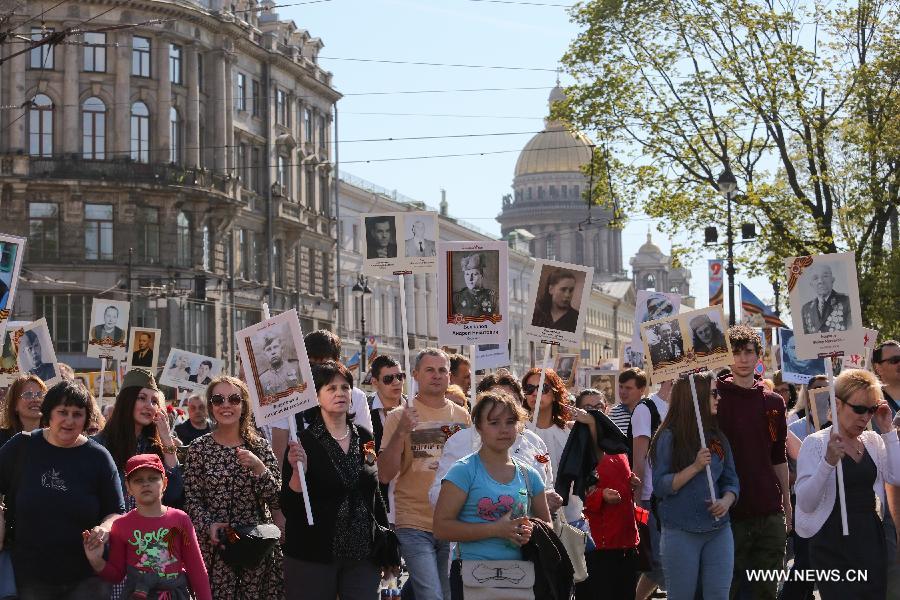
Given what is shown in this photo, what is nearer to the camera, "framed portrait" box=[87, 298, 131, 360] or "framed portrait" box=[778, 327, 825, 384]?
"framed portrait" box=[778, 327, 825, 384]

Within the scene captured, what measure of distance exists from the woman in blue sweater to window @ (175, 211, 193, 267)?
143 ft

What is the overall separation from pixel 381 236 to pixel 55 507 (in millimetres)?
3971

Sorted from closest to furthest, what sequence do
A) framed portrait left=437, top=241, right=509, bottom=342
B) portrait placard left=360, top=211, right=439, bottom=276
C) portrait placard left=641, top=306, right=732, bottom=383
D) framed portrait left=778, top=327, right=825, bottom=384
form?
portrait placard left=641, top=306, right=732, bottom=383
framed portrait left=437, top=241, right=509, bottom=342
portrait placard left=360, top=211, right=439, bottom=276
framed portrait left=778, top=327, right=825, bottom=384

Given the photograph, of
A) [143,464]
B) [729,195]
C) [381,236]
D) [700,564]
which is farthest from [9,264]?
[729,195]

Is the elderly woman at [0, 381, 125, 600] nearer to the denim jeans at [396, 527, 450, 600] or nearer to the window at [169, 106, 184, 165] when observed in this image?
the denim jeans at [396, 527, 450, 600]

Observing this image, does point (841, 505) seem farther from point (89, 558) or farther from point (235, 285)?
point (235, 285)

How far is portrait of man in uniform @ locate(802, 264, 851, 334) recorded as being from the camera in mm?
10766

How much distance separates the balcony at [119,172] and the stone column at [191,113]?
29.6 inches

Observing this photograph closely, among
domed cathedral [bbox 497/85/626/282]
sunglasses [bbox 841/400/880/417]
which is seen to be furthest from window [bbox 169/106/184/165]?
domed cathedral [bbox 497/85/626/282]

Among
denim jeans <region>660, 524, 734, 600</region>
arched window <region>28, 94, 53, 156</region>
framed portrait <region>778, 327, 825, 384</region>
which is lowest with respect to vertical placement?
denim jeans <region>660, 524, 734, 600</region>

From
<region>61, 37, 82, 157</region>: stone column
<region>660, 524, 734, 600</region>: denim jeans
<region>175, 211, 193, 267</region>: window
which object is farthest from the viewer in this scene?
<region>175, 211, 193, 267</region>: window

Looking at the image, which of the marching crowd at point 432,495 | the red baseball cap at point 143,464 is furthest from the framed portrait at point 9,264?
the red baseball cap at point 143,464

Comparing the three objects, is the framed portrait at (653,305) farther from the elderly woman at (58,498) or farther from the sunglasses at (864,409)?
the elderly woman at (58,498)

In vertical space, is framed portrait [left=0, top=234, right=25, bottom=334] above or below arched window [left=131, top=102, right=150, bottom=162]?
below
